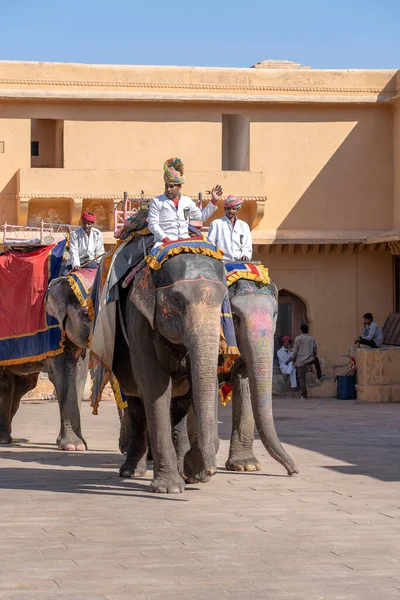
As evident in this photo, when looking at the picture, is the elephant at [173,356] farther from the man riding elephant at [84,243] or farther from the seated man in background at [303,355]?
the seated man in background at [303,355]

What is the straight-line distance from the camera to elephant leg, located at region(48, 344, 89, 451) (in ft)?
44.3

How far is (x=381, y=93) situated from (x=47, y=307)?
15.7 meters

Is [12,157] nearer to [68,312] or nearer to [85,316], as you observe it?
[68,312]

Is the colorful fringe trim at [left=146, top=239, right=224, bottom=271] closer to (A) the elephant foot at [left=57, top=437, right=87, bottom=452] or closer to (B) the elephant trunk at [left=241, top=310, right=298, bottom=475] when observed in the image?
(B) the elephant trunk at [left=241, top=310, right=298, bottom=475]

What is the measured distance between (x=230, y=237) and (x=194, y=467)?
245 cm

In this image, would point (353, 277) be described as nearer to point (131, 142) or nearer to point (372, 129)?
point (372, 129)

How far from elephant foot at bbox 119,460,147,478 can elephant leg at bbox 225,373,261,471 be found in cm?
90

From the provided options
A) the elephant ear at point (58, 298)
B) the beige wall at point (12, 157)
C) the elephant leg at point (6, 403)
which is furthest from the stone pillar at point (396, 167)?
the elephant ear at point (58, 298)

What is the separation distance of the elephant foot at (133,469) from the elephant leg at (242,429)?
0.90m

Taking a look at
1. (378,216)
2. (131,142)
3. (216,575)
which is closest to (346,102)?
(378,216)

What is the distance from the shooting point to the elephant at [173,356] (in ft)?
30.5

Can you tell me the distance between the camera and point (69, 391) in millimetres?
13648

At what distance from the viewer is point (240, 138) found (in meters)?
29.2

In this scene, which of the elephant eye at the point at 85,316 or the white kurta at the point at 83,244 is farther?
the white kurta at the point at 83,244
